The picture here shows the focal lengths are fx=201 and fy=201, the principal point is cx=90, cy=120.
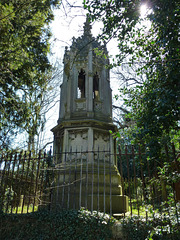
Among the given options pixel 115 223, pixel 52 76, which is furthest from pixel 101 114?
pixel 52 76

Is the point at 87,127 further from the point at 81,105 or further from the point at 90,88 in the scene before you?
the point at 90,88

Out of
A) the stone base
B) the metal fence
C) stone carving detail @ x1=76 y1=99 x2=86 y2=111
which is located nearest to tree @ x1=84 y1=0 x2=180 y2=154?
the metal fence

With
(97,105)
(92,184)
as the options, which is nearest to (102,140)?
(97,105)

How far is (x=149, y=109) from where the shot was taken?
435 cm

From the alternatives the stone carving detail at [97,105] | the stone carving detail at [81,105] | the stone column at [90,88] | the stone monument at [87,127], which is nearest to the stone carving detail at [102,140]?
the stone monument at [87,127]

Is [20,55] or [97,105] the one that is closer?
[20,55]

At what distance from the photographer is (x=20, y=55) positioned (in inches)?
269

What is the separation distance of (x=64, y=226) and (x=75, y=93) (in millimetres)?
4921

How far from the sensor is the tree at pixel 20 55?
6.69 m

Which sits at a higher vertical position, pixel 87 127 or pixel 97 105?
pixel 97 105

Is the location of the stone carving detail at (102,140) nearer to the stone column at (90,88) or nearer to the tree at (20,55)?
the stone column at (90,88)

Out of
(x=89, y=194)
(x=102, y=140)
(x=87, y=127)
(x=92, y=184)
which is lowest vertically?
(x=89, y=194)

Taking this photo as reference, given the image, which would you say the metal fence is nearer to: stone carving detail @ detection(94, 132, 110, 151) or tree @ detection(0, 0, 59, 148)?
stone carving detail @ detection(94, 132, 110, 151)

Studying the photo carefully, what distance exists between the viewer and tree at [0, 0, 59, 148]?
22.0 feet
